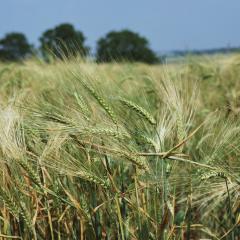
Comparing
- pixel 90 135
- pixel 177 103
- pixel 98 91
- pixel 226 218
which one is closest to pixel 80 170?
pixel 90 135

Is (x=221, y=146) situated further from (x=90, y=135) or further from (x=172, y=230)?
(x=90, y=135)

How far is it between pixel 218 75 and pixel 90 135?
12.9 ft

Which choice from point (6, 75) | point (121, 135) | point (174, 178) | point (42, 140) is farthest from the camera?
point (6, 75)

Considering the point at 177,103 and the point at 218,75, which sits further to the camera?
the point at 218,75

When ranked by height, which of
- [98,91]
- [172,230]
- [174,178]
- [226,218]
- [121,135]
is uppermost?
[98,91]

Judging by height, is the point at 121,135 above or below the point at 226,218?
above

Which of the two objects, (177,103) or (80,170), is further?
(177,103)

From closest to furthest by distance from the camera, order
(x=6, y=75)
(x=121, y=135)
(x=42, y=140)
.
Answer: (x=121, y=135) → (x=42, y=140) → (x=6, y=75)

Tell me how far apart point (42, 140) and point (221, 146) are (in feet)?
2.00

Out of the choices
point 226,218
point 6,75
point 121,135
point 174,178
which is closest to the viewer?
point 121,135

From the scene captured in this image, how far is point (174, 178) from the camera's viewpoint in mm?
1668

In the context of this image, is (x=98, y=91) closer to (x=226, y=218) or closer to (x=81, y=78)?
(x=81, y=78)

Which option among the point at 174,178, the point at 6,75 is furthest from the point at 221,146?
the point at 6,75

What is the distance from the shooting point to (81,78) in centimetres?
174
